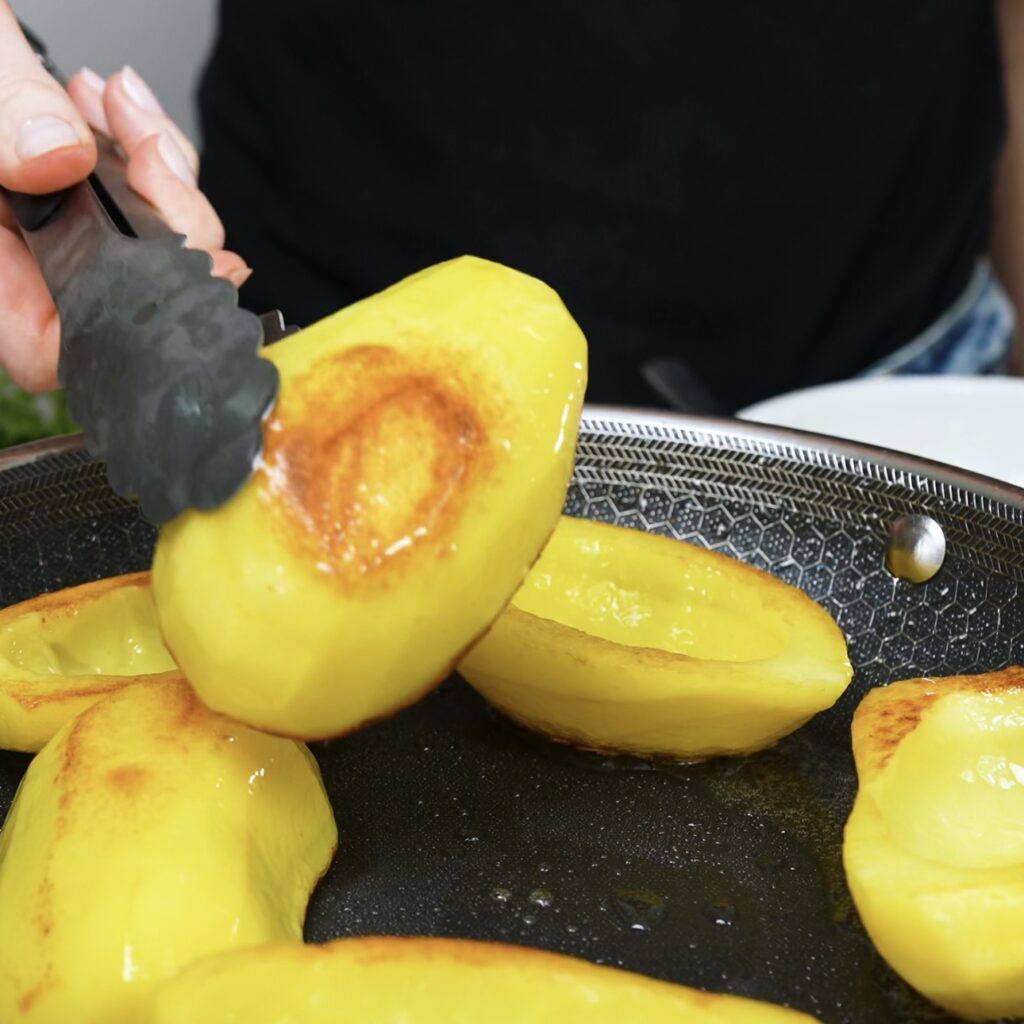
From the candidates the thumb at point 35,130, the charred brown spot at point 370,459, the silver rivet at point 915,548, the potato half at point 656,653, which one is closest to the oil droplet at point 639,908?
the potato half at point 656,653

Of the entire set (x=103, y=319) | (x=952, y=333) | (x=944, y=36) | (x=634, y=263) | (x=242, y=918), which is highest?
(x=103, y=319)

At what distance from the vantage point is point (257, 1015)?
614 mm

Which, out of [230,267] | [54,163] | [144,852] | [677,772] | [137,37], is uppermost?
[54,163]

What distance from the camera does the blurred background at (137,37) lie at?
103 inches

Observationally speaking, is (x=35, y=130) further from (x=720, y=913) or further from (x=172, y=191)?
(x=720, y=913)

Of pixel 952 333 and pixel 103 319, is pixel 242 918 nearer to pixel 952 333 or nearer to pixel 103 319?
pixel 103 319

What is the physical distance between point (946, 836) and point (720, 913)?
137mm

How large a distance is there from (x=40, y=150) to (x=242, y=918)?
489 millimetres

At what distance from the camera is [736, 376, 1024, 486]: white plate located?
1.40 meters

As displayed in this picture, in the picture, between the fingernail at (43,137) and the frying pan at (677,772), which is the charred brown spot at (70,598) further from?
the fingernail at (43,137)

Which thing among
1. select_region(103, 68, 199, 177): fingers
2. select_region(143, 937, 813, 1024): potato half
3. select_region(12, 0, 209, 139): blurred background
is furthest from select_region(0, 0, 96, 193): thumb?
select_region(12, 0, 209, 139): blurred background

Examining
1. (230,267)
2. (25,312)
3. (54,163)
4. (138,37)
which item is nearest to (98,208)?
(54,163)

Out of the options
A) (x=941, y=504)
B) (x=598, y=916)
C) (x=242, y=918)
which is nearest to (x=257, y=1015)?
(x=242, y=918)

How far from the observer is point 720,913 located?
80cm
